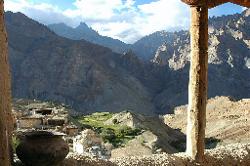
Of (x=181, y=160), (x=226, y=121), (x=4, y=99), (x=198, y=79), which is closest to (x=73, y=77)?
(x=226, y=121)

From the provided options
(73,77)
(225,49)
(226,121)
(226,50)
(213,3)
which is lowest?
(226,121)

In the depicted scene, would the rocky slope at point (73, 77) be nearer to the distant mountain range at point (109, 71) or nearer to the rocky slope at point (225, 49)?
the distant mountain range at point (109, 71)

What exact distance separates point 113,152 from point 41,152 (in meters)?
15.8

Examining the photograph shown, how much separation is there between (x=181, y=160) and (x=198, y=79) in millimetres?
1525

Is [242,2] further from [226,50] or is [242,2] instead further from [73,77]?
[226,50]

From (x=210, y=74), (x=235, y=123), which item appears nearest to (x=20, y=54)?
(x=210, y=74)

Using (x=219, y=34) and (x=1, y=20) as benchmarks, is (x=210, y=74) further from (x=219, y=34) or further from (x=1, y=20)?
(x=1, y=20)

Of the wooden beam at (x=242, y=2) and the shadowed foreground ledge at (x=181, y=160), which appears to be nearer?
the shadowed foreground ledge at (x=181, y=160)

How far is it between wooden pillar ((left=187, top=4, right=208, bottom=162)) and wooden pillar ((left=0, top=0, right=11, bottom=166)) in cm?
376

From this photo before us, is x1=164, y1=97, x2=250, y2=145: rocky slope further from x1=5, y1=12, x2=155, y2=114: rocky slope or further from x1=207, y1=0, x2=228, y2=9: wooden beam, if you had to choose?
x1=5, y1=12, x2=155, y2=114: rocky slope

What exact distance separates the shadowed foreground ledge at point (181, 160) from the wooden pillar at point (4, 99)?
129 centimetres

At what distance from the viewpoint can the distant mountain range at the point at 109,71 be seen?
90363 mm

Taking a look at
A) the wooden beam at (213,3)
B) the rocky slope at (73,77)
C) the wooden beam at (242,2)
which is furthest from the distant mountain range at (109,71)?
the wooden beam at (213,3)

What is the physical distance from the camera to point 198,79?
27.7ft
